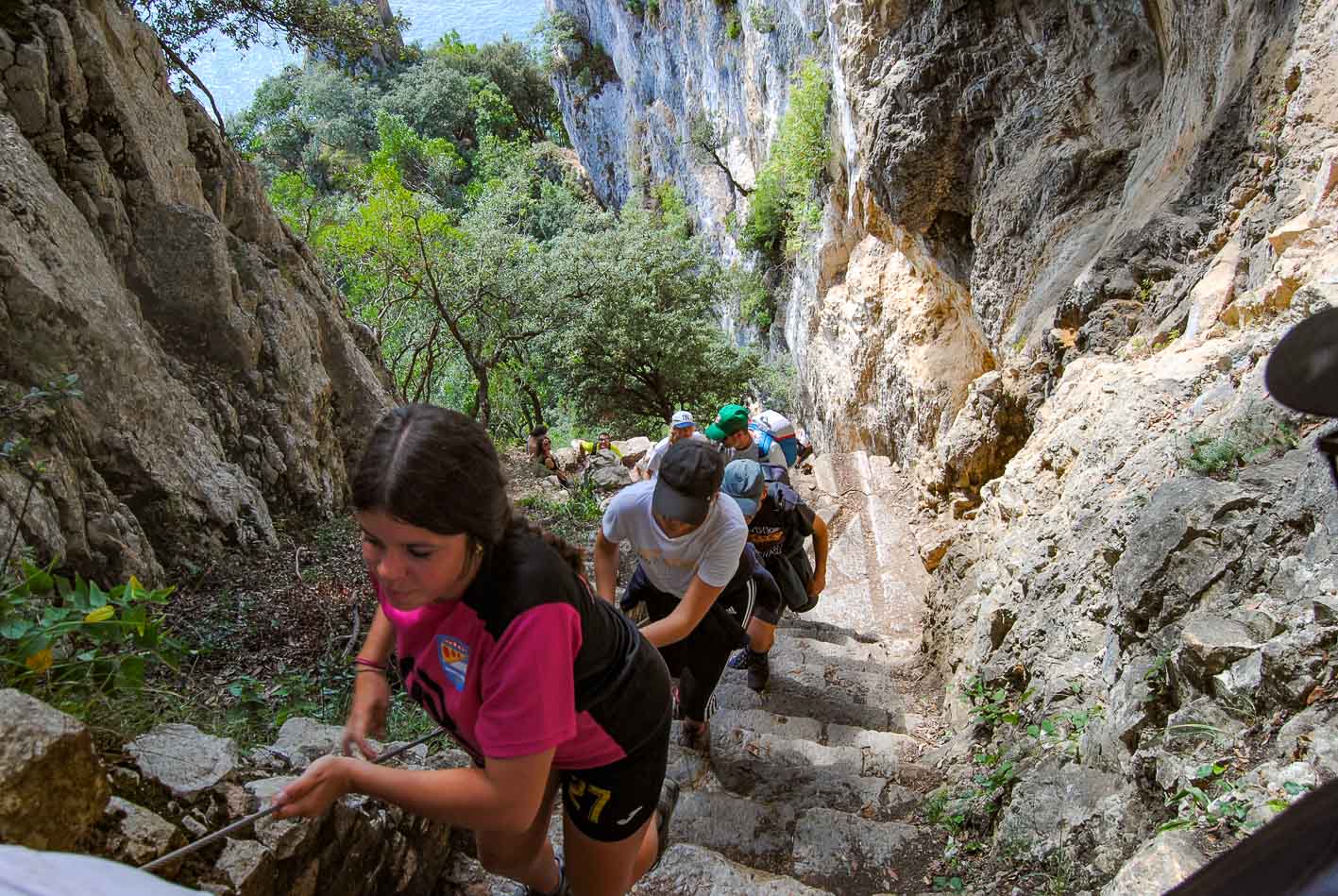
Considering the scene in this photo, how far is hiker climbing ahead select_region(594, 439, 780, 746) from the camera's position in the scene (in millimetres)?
2727

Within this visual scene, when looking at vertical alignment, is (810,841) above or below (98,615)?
below

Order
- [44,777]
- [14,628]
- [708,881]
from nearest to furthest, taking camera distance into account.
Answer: [44,777]
[14,628]
[708,881]

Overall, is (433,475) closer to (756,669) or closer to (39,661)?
(39,661)

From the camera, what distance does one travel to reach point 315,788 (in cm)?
150

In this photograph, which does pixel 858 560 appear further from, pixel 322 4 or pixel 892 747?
pixel 322 4

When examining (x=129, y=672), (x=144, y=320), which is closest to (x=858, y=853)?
(x=129, y=672)

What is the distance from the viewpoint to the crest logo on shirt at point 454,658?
4.98ft

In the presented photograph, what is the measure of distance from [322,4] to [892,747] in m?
11.3

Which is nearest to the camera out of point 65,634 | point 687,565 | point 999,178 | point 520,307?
point 65,634

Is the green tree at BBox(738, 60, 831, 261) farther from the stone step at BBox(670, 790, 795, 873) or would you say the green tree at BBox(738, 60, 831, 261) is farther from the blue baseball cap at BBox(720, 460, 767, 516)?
the stone step at BBox(670, 790, 795, 873)

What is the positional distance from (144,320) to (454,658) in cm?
601

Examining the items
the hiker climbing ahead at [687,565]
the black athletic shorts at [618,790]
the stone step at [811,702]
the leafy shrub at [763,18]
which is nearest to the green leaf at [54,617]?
the black athletic shorts at [618,790]

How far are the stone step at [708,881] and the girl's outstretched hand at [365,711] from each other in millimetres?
1198

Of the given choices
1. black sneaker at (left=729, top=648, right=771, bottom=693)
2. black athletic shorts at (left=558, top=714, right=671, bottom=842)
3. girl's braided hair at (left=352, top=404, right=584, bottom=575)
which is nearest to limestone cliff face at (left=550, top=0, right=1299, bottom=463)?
black sneaker at (left=729, top=648, right=771, bottom=693)
